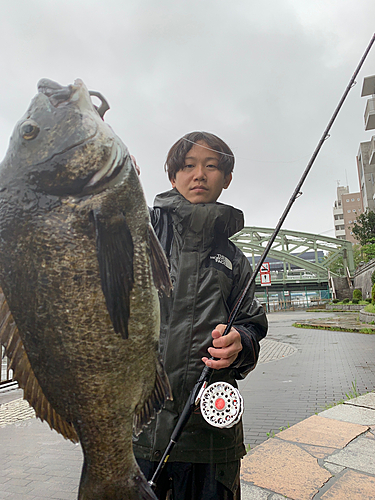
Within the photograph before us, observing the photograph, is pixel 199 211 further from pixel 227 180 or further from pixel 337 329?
pixel 337 329

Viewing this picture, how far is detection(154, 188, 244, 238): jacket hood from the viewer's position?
1.64 metres

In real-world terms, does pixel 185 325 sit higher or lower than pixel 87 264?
lower

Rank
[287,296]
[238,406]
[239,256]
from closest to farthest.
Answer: [238,406] < [239,256] < [287,296]

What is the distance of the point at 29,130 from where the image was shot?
3.49 ft

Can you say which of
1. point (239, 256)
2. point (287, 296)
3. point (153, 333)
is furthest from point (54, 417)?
point (287, 296)

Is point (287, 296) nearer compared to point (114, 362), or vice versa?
point (114, 362)

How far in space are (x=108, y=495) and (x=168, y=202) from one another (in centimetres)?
115

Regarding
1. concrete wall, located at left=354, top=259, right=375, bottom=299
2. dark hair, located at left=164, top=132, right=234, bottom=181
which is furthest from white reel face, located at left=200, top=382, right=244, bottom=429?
concrete wall, located at left=354, top=259, right=375, bottom=299

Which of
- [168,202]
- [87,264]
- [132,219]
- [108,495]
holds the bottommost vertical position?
[108,495]

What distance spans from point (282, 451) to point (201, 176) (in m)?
3.36

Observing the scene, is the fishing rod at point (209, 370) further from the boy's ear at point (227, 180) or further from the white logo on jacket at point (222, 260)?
the boy's ear at point (227, 180)

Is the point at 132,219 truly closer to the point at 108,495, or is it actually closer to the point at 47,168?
the point at 47,168

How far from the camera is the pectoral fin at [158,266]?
1.19 metres

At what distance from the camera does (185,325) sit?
1.65m
